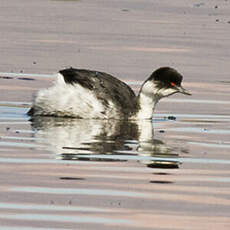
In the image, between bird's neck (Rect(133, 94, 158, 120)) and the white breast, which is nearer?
the white breast

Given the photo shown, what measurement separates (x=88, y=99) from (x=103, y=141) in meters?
2.87

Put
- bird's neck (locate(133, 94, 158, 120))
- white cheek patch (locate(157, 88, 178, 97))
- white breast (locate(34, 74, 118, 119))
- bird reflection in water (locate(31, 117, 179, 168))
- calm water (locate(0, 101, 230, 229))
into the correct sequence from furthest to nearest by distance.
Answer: white cheek patch (locate(157, 88, 178, 97)) < bird's neck (locate(133, 94, 158, 120)) < white breast (locate(34, 74, 118, 119)) < bird reflection in water (locate(31, 117, 179, 168)) < calm water (locate(0, 101, 230, 229))

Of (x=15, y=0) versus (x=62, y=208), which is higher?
(x=15, y=0)

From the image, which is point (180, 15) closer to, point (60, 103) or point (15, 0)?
point (15, 0)

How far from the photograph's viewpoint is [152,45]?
28.1m

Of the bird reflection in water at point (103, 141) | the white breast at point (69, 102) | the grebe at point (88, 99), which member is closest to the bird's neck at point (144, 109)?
the grebe at point (88, 99)

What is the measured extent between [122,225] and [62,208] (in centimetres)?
80

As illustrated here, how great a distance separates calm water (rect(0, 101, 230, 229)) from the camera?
463 inches

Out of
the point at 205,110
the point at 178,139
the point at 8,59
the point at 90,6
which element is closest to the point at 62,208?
the point at 178,139

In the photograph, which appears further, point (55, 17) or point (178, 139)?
point (55, 17)

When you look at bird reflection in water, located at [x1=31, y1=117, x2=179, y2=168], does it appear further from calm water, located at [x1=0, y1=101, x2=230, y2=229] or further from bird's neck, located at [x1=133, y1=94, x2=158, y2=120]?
bird's neck, located at [x1=133, y1=94, x2=158, y2=120]

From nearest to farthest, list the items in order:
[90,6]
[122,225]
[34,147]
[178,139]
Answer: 1. [122,225]
2. [34,147]
3. [178,139]
4. [90,6]

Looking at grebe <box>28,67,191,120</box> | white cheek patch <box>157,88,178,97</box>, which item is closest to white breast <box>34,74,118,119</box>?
grebe <box>28,67,191,120</box>

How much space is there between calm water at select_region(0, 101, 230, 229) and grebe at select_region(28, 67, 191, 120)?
22cm
